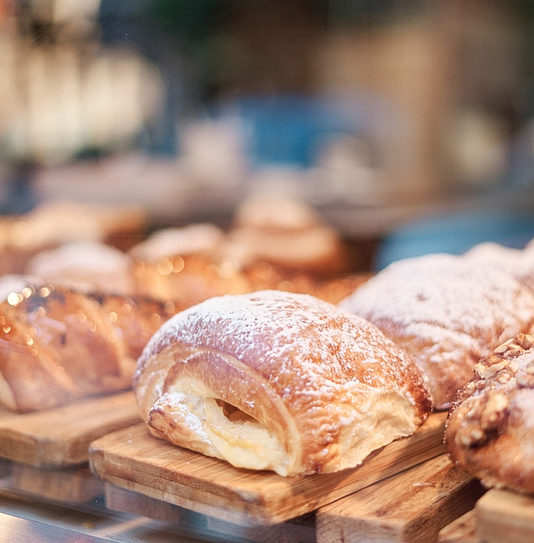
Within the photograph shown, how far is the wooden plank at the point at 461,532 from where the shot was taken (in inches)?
33.1

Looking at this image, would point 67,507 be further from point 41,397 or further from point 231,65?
point 231,65

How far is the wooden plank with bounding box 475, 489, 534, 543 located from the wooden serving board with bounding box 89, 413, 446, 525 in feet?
0.86

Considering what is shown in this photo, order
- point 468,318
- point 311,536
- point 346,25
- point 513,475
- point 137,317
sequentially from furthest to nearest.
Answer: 1. point 346,25
2. point 137,317
3. point 468,318
4. point 311,536
5. point 513,475

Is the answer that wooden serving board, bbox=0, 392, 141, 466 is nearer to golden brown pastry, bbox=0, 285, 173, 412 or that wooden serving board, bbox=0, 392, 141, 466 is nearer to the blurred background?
golden brown pastry, bbox=0, 285, 173, 412

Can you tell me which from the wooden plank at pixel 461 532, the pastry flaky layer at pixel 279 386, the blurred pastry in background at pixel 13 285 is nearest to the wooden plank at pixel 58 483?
the pastry flaky layer at pixel 279 386

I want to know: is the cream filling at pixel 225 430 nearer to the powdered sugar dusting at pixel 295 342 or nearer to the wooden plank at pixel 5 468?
the powdered sugar dusting at pixel 295 342

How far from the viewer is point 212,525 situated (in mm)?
1005

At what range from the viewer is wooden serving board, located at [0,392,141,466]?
1.24m

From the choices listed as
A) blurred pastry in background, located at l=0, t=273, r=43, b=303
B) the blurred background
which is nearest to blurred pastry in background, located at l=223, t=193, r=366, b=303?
the blurred background

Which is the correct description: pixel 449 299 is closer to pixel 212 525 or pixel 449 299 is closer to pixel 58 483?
pixel 212 525

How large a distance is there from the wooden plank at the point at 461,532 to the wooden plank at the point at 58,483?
58 centimetres

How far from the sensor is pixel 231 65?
600 cm

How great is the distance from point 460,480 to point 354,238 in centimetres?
264

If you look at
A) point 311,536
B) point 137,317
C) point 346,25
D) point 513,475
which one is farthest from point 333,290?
point 346,25
